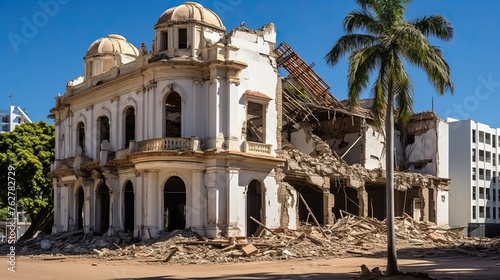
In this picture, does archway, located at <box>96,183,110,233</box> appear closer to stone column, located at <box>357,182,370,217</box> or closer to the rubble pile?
the rubble pile

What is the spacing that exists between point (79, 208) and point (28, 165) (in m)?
6.46

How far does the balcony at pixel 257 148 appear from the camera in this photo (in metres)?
36.8

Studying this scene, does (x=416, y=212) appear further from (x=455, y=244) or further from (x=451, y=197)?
(x=451, y=197)

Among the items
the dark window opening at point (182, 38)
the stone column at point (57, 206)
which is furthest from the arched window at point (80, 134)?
the dark window opening at point (182, 38)

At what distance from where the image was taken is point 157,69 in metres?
36.9

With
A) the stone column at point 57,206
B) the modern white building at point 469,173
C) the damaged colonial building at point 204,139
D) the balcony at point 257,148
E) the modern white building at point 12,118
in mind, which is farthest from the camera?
the modern white building at point 12,118

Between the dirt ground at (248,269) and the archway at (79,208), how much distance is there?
1251cm

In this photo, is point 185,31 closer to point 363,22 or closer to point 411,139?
point 363,22

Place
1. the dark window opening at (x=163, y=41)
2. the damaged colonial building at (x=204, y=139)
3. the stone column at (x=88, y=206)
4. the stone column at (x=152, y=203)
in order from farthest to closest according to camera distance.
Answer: the stone column at (x=88, y=206)
the dark window opening at (x=163, y=41)
the stone column at (x=152, y=203)
the damaged colonial building at (x=204, y=139)

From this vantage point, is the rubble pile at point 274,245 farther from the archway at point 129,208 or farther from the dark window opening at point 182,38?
the dark window opening at point 182,38

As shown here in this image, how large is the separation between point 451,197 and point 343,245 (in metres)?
39.9

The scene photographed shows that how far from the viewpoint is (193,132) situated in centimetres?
3662

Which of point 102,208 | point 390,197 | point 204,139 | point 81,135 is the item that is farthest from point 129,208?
point 390,197

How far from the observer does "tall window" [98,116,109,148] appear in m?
43.3
